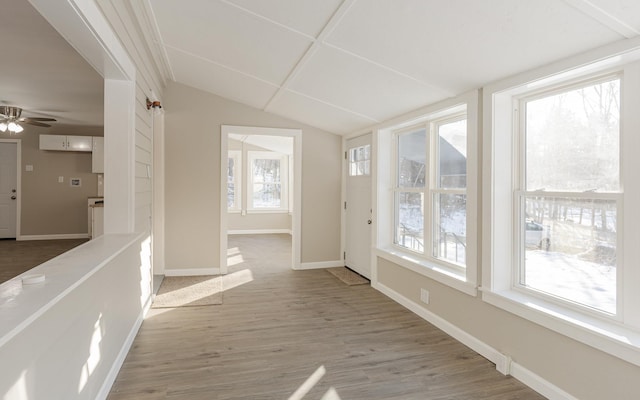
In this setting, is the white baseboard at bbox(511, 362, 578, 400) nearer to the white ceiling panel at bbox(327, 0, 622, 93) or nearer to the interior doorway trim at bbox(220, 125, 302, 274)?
the white ceiling panel at bbox(327, 0, 622, 93)

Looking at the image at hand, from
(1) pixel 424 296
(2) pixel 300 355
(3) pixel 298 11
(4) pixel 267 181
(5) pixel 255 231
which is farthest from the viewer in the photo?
(4) pixel 267 181

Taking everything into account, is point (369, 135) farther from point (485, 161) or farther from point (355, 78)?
point (485, 161)

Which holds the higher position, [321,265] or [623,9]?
[623,9]

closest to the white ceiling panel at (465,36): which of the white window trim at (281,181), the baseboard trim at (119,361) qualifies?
the baseboard trim at (119,361)

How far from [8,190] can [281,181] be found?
5.92 m

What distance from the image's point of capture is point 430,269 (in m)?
3.39

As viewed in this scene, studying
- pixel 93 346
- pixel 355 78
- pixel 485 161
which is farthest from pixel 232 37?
pixel 93 346

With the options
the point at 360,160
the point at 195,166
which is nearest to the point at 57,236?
the point at 195,166

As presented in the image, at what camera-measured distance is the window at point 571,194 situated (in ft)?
6.77

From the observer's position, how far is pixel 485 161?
8.91 ft

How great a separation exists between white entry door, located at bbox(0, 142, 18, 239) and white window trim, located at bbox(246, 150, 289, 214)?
4.86m

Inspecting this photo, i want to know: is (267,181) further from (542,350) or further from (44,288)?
(44,288)

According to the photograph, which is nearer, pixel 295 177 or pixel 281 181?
pixel 295 177

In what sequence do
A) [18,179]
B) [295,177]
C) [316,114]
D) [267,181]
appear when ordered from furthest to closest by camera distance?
[267,181], [18,179], [295,177], [316,114]
